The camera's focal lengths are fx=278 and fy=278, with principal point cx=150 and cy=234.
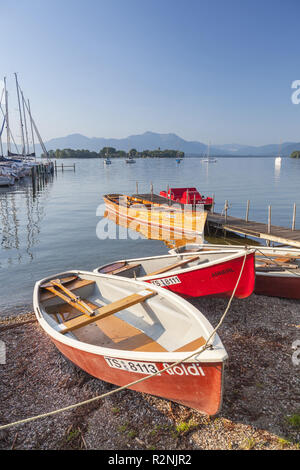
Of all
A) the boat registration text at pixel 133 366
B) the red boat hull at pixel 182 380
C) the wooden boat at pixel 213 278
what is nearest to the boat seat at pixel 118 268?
the wooden boat at pixel 213 278

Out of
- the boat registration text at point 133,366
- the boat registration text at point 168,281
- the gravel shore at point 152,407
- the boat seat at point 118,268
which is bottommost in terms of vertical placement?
the gravel shore at point 152,407

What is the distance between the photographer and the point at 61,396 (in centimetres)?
587

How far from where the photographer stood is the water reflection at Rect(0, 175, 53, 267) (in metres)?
18.2

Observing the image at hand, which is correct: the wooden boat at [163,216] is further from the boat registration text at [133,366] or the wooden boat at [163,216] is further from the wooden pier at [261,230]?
the boat registration text at [133,366]

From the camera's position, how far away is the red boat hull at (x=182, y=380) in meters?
4.46

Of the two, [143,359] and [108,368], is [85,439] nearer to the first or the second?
[108,368]

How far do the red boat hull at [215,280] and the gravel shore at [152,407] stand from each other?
1242 mm

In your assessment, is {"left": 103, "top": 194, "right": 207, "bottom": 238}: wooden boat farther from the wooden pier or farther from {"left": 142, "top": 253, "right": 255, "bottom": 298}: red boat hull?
{"left": 142, "top": 253, "right": 255, "bottom": 298}: red boat hull

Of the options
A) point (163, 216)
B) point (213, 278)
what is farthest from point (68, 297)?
point (163, 216)

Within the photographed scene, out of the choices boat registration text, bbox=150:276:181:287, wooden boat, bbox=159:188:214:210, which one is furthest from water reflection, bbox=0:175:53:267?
wooden boat, bbox=159:188:214:210

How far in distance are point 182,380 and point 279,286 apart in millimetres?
6641

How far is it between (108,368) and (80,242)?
51.7 feet

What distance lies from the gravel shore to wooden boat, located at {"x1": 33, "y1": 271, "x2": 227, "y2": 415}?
48 centimetres

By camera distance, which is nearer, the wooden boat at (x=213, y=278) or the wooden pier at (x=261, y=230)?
the wooden boat at (x=213, y=278)
